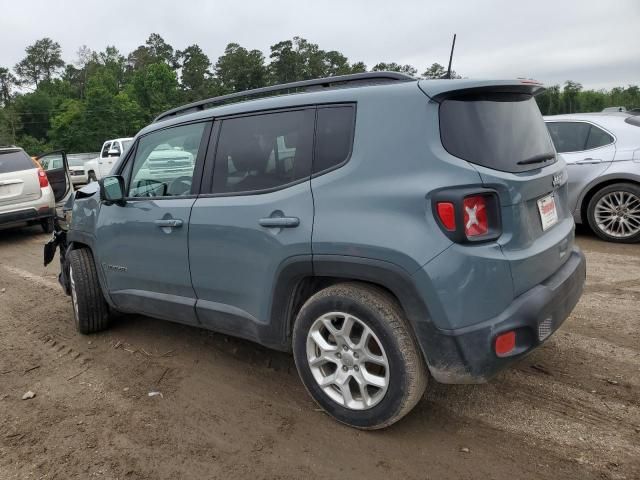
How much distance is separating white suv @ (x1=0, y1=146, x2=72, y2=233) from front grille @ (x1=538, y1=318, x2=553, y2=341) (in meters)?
8.35

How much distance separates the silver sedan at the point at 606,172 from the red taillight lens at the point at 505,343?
4.99m

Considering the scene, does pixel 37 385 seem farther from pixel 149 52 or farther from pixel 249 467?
pixel 149 52

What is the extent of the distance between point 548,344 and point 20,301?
17.2ft

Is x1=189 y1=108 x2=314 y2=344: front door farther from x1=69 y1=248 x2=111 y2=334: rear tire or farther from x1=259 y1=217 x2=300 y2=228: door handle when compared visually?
x1=69 y1=248 x2=111 y2=334: rear tire

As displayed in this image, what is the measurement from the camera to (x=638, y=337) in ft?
12.1

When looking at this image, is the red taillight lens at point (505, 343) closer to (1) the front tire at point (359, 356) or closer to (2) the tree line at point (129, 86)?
(1) the front tire at point (359, 356)

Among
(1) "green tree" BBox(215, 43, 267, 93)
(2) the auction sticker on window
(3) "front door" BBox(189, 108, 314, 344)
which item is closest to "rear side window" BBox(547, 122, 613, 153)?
(2) the auction sticker on window

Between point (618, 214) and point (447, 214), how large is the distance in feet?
17.2

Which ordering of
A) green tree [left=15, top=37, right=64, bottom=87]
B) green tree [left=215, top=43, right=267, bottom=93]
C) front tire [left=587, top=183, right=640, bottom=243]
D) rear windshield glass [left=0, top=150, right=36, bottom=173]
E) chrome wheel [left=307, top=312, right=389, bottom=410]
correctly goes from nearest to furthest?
1. chrome wheel [left=307, top=312, right=389, bottom=410]
2. front tire [left=587, top=183, right=640, bottom=243]
3. rear windshield glass [left=0, top=150, right=36, bottom=173]
4. green tree [left=215, top=43, right=267, bottom=93]
5. green tree [left=15, top=37, right=64, bottom=87]

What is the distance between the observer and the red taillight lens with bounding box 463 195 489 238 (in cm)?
229

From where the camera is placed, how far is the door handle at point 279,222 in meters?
2.73

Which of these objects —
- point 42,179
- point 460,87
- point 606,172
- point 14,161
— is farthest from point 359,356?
point 14,161

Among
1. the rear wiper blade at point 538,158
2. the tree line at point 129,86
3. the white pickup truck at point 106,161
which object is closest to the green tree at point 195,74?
the tree line at point 129,86

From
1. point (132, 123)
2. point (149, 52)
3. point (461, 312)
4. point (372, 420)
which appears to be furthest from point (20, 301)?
point (149, 52)
